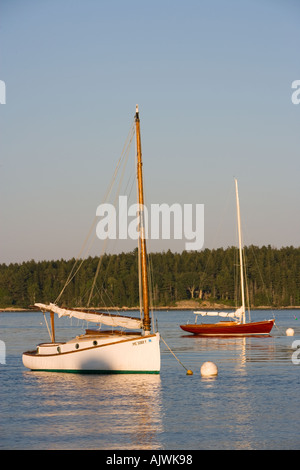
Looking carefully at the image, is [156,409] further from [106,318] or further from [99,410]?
[106,318]

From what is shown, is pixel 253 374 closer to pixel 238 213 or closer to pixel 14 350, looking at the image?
pixel 14 350

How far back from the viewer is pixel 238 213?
9512cm

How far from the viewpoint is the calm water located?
2778 cm

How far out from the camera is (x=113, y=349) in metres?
47.2

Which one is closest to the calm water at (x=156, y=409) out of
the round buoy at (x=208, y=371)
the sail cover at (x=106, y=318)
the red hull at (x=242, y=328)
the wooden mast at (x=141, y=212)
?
the round buoy at (x=208, y=371)

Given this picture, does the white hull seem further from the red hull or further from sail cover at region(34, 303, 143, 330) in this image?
the red hull

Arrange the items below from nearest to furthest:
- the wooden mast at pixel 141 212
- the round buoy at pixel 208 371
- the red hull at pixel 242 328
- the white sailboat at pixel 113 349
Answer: the white sailboat at pixel 113 349
the wooden mast at pixel 141 212
the round buoy at pixel 208 371
the red hull at pixel 242 328

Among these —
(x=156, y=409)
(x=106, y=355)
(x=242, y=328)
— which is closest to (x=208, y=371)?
(x=106, y=355)

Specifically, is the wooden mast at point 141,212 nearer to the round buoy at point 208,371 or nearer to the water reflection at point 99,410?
the water reflection at point 99,410

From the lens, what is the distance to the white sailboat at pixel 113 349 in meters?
46.3

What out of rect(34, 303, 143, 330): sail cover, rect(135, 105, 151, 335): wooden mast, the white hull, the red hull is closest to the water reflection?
the white hull

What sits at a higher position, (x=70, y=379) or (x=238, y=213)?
(x=238, y=213)
